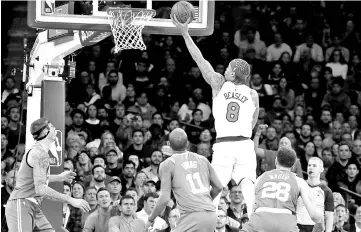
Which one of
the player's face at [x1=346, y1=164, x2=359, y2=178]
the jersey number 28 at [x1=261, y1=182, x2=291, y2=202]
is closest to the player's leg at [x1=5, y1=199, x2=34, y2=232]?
the jersey number 28 at [x1=261, y1=182, x2=291, y2=202]

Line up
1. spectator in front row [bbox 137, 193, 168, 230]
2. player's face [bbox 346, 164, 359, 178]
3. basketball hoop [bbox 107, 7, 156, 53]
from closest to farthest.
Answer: basketball hoop [bbox 107, 7, 156, 53] < spectator in front row [bbox 137, 193, 168, 230] < player's face [bbox 346, 164, 359, 178]

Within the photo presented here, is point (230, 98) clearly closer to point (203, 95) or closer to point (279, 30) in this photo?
point (203, 95)

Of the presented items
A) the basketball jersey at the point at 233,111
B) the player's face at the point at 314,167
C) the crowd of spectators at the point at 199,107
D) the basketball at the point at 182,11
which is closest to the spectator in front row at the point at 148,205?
the crowd of spectators at the point at 199,107

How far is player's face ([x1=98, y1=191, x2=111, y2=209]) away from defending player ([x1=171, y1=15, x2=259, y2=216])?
324 centimetres

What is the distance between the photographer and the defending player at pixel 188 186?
1052cm

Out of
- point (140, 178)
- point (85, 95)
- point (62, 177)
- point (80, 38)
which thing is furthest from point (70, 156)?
point (62, 177)

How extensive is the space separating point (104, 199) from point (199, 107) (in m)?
5.60

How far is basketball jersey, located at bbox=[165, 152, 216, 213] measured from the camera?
1056 centimetres

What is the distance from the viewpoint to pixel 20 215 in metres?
11.3

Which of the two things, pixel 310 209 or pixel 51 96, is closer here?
pixel 310 209

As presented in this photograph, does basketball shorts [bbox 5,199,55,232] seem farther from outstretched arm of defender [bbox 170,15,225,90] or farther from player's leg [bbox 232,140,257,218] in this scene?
outstretched arm of defender [bbox 170,15,225,90]

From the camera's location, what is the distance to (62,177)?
11.6 meters

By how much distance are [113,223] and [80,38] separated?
105 inches

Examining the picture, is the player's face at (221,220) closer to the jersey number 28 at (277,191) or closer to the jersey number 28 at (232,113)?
the jersey number 28 at (232,113)
